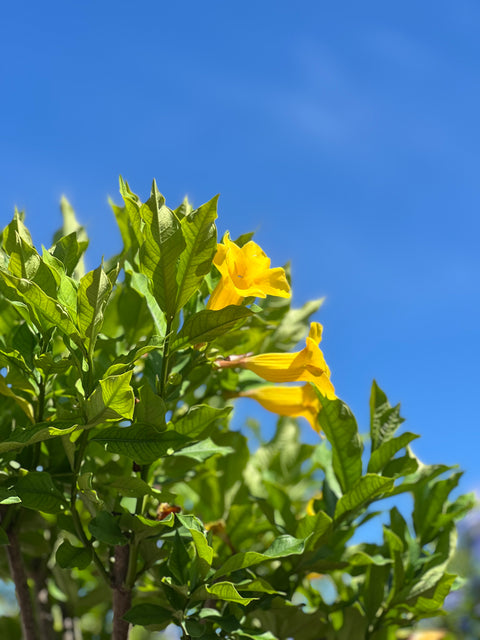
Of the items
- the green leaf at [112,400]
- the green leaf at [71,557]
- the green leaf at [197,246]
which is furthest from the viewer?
the green leaf at [71,557]

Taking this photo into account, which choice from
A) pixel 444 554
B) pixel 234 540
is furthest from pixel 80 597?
pixel 444 554

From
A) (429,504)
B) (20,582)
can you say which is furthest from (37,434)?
(429,504)

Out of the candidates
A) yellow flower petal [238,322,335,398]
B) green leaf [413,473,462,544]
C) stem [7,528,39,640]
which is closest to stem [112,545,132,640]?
stem [7,528,39,640]

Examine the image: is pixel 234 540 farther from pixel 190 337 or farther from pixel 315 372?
pixel 190 337

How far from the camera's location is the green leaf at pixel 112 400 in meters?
1.03

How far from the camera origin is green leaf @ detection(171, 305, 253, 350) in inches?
46.6

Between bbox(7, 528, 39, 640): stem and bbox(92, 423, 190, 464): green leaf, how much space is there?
1.53 ft

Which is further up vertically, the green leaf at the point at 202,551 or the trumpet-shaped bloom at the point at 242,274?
the trumpet-shaped bloom at the point at 242,274

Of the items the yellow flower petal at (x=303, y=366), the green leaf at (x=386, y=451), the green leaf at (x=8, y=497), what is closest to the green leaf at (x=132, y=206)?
the yellow flower petal at (x=303, y=366)

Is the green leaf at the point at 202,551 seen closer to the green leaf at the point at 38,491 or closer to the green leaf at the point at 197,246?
the green leaf at the point at 38,491

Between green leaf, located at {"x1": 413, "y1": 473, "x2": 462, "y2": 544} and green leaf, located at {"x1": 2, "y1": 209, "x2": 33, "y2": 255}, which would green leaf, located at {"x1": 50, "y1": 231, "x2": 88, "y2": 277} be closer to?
green leaf, located at {"x1": 2, "y1": 209, "x2": 33, "y2": 255}

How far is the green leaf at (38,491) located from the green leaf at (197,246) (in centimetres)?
42

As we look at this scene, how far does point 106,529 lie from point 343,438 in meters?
0.53

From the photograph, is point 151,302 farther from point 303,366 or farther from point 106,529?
point 106,529
